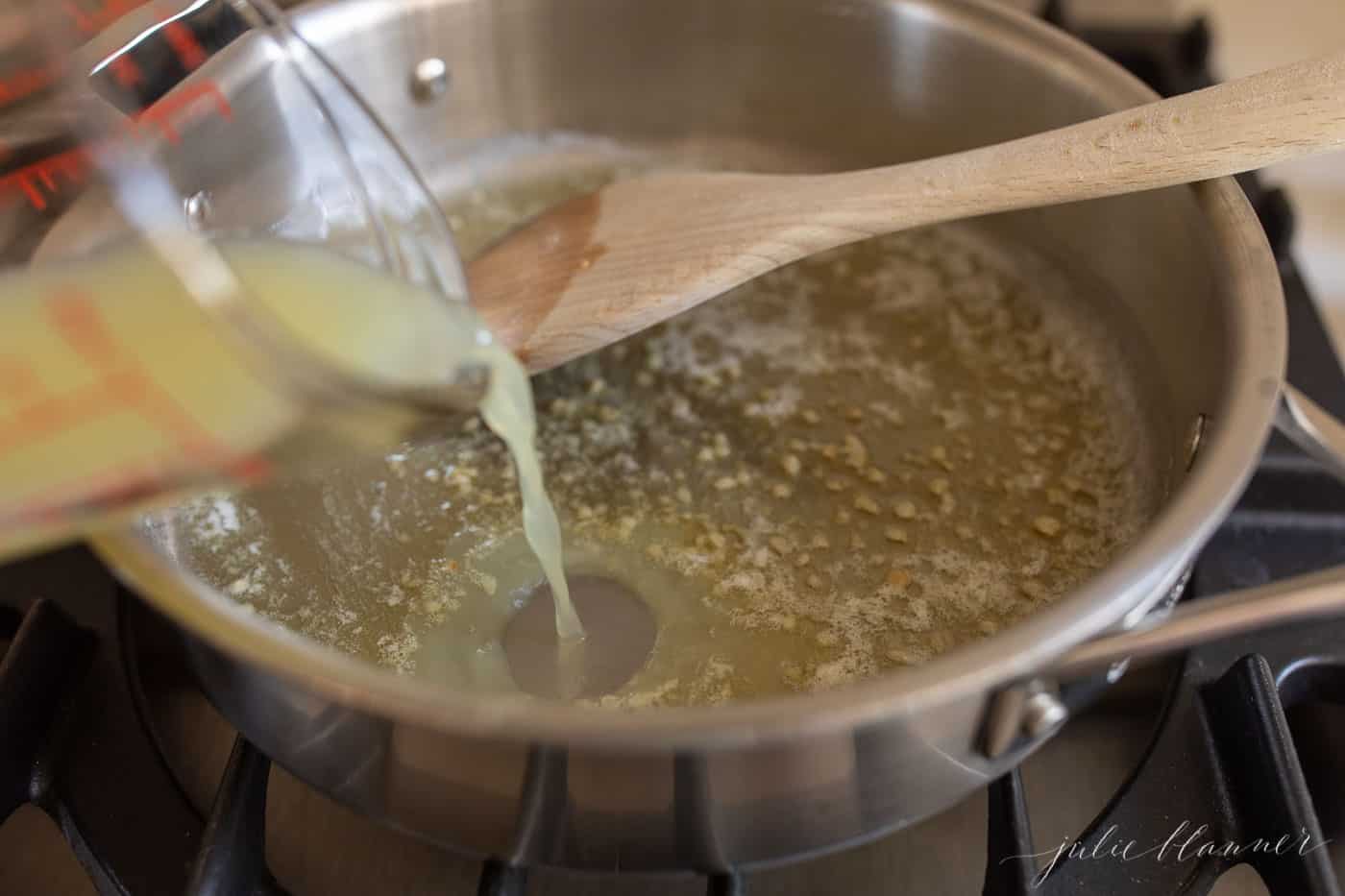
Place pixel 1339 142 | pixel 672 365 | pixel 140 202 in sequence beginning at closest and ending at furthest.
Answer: pixel 140 202
pixel 1339 142
pixel 672 365

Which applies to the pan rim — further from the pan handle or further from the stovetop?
the stovetop

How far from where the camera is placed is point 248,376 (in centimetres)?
47

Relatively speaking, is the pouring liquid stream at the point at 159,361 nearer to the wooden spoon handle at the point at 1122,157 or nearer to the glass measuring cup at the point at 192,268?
the glass measuring cup at the point at 192,268

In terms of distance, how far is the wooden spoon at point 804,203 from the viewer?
2.02 ft

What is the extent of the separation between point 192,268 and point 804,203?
1.32ft

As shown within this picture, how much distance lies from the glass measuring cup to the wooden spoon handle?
27cm

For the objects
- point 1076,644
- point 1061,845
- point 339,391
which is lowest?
point 1061,845

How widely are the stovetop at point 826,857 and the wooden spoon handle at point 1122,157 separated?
24 centimetres

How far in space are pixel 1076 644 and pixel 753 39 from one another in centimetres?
62

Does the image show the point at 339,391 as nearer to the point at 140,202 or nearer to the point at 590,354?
the point at 140,202

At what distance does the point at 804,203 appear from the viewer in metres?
0.72

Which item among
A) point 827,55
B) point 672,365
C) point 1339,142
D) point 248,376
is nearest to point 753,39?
point 827,55
